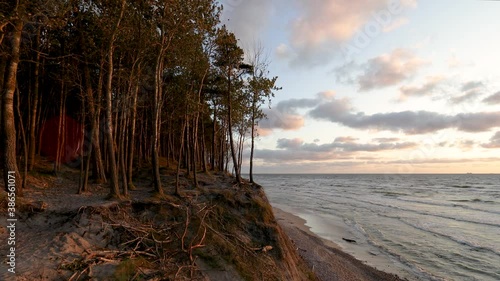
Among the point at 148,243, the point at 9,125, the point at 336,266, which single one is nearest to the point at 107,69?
the point at 9,125

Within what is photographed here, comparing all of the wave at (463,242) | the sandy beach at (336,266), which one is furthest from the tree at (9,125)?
the wave at (463,242)

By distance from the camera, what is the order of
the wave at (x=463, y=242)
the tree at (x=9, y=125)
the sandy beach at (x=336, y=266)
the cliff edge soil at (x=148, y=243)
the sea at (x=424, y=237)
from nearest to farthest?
the cliff edge soil at (x=148, y=243), the tree at (x=9, y=125), the sandy beach at (x=336, y=266), the sea at (x=424, y=237), the wave at (x=463, y=242)

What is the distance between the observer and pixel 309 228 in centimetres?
3102

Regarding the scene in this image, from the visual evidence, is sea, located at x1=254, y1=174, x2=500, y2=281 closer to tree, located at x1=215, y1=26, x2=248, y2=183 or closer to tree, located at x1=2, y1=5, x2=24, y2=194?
tree, located at x1=215, y1=26, x2=248, y2=183

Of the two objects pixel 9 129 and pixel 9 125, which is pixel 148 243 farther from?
pixel 9 125

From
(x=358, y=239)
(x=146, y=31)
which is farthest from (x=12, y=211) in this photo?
(x=358, y=239)

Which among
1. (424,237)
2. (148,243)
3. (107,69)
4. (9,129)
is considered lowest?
(424,237)

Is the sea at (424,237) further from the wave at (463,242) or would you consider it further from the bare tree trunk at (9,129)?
the bare tree trunk at (9,129)

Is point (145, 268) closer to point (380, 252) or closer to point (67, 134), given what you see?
point (380, 252)

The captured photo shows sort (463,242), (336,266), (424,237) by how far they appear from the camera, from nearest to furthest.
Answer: (336,266) → (463,242) → (424,237)

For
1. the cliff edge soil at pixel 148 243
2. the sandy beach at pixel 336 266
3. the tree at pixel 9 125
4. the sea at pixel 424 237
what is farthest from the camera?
the sea at pixel 424 237

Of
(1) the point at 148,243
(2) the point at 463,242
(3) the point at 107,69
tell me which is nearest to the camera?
(1) the point at 148,243

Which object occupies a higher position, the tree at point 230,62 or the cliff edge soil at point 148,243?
the tree at point 230,62

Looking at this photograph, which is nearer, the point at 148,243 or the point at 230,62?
the point at 148,243
